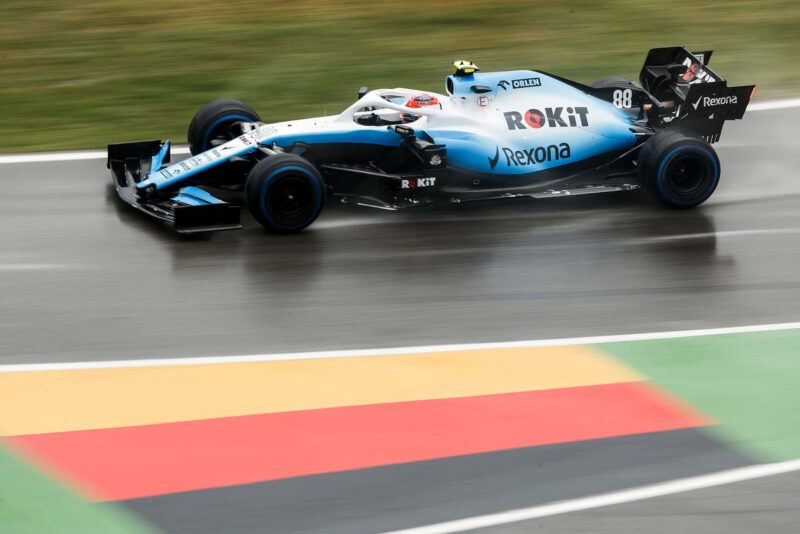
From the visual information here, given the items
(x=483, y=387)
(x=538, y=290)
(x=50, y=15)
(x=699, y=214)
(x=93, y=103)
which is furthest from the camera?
(x=50, y=15)

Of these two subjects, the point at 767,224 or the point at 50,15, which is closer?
the point at 767,224

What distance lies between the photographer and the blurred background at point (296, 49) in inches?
492

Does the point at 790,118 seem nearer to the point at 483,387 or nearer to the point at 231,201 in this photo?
the point at 231,201

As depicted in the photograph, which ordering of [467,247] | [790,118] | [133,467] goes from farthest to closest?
[790,118] < [467,247] < [133,467]

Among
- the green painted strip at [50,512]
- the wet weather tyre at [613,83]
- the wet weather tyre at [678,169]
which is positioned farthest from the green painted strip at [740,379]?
the wet weather tyre at [613,83]

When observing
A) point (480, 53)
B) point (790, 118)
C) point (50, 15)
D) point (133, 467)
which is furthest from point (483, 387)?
point (50, 15)

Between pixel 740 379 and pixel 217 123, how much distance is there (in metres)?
5.08

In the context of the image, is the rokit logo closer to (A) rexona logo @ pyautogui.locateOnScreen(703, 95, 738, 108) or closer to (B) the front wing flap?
(B) the front wing flap

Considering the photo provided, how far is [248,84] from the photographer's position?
43.2ft

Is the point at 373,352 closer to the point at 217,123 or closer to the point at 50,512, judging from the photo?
the point at 50,512

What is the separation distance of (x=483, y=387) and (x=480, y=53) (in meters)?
8.45

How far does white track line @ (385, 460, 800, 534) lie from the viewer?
5152 mm

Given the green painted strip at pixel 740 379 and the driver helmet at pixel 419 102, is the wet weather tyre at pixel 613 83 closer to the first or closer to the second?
the driver helmet at pixel 419 102

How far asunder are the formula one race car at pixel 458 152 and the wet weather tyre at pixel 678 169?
0.01 meters
